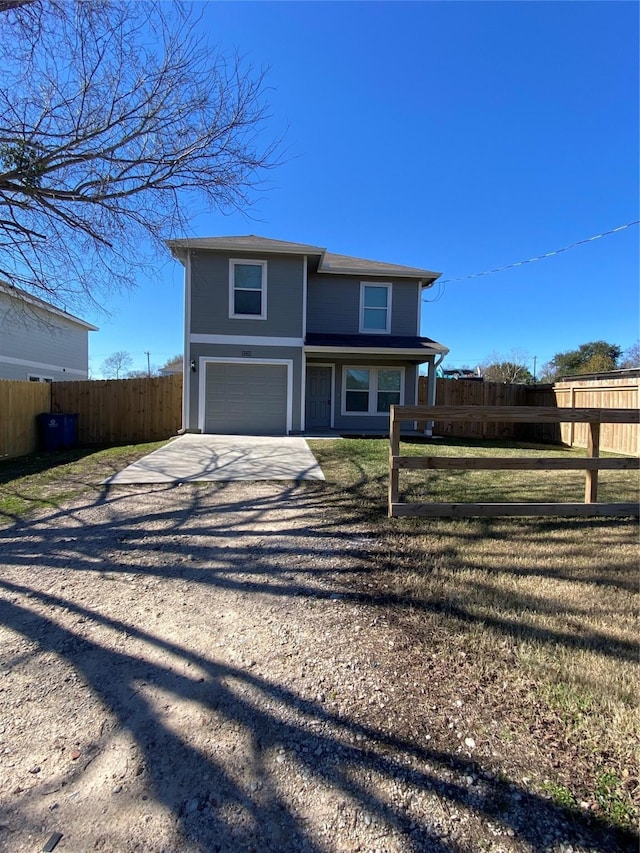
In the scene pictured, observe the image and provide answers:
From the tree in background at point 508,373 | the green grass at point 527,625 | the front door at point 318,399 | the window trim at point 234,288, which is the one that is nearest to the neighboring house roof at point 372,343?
the front door at point 318,399

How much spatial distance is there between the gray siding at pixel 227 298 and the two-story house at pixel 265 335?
0.03 meters

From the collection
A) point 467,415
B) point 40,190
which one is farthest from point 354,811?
point 40,190

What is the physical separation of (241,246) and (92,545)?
9.58 meters

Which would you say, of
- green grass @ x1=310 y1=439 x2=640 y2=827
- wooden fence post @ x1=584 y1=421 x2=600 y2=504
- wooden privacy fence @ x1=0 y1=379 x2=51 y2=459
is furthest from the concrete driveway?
wooden privacy fence @ x1=0 y1=379 x2=51 y2=459

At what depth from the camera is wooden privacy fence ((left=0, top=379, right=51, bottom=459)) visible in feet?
33.8

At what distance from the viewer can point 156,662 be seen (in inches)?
91.4

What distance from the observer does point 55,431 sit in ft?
39.0

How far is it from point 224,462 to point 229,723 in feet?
20.7

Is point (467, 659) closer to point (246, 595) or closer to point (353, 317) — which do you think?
Result: point (246, 595)

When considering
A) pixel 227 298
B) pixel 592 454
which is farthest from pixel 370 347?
pixel 592 454

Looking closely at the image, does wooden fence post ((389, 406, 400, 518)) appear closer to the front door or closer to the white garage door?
the white garage door

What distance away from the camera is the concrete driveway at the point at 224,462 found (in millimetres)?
6746

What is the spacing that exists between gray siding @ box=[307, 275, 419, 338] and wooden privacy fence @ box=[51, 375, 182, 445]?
474 cm

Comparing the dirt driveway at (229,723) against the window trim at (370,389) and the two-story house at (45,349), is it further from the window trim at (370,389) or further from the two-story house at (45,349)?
the two-story house at (45,349)
